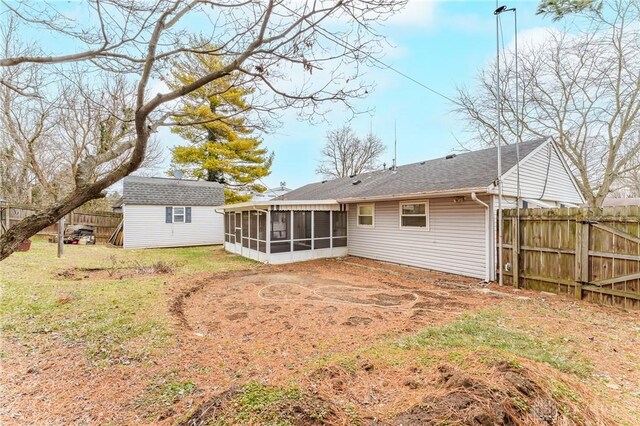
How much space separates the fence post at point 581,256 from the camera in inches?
234

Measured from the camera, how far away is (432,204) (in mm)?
9172

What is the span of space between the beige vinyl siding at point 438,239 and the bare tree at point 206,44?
5970mm

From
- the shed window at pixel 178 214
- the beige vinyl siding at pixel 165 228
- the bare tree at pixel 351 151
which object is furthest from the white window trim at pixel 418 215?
the bare tree at pixel 351 151

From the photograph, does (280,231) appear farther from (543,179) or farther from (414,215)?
(543,179)

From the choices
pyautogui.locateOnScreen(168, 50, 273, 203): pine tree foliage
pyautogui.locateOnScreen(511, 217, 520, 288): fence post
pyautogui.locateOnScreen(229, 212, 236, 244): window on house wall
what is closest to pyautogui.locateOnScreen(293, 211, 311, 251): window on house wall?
pyautogui.locateOnScreen(229, 212, 236, 244): window on house wall

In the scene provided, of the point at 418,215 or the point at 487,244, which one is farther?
the point at 418,215

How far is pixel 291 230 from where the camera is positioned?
11352mm

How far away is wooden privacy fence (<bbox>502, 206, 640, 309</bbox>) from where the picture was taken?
546 centimetres

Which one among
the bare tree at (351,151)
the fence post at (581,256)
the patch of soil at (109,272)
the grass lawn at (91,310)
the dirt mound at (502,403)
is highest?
the bare tree at (351,151)

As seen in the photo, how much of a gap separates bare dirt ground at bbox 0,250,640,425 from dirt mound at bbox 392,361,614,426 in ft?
0.03

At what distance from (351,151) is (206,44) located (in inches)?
997

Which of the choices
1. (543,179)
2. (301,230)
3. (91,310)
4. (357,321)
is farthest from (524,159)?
(91,310)

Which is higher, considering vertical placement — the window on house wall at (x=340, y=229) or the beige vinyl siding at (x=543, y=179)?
the beige vinyl siding at (x=543, y=179)

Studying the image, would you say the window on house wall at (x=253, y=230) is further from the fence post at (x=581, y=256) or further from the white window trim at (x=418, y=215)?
the fence post at (x=581, y=256)
